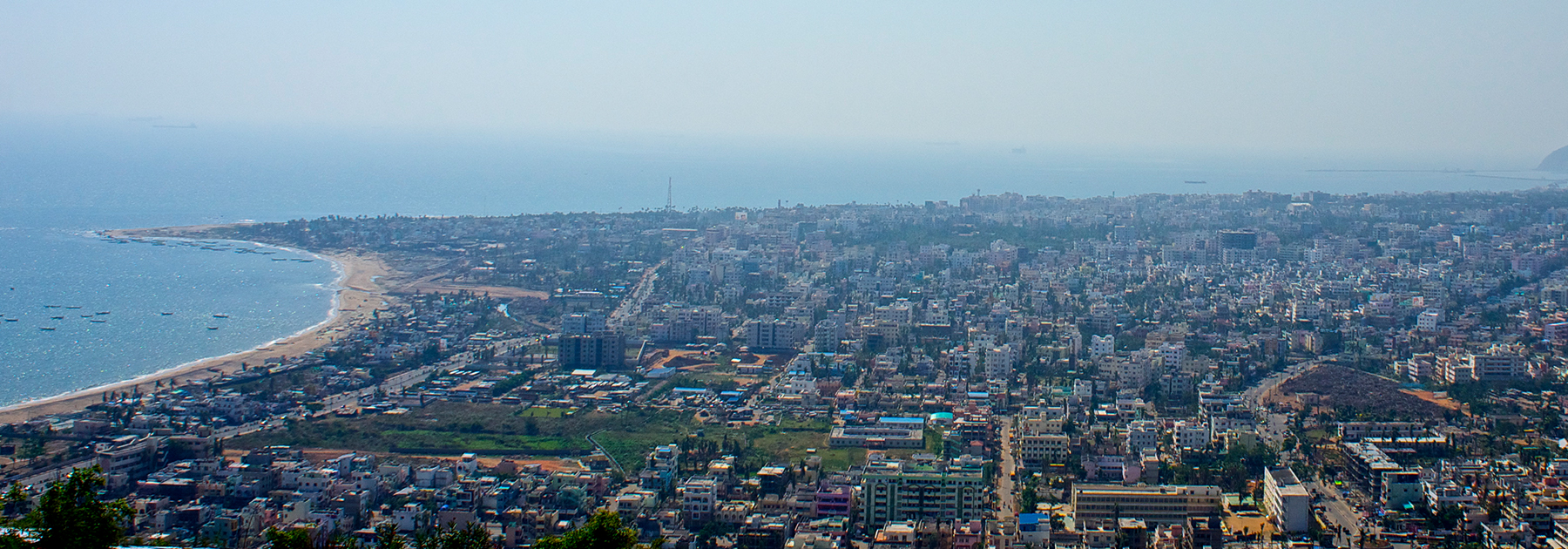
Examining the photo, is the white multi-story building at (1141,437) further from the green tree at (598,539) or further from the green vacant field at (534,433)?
the green tree at (598,539)

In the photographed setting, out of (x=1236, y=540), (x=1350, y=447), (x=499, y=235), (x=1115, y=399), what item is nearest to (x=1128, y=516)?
(x=1236, y=540)

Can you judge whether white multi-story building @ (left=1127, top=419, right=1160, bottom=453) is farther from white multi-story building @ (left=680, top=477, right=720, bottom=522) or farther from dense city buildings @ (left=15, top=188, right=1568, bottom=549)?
white multi-story building @ (left=680, top=477, right=720, bottom=522)

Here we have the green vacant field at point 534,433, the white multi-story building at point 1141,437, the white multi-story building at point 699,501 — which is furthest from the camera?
the green vacant field at point 534,433

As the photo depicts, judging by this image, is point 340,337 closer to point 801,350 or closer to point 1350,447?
point 801,350

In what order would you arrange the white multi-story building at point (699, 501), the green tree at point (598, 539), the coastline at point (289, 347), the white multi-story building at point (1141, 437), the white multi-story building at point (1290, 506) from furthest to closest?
1. the coastline at point (289, 347)
2. the white multi-story building at point (1141, 437)
3. the white multi-story building at point (699, 501)
4. the white multi-story building at point (1290, 506)
5. the green tree at point (598, 539)

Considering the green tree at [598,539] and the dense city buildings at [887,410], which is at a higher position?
the green tree at [598,539]

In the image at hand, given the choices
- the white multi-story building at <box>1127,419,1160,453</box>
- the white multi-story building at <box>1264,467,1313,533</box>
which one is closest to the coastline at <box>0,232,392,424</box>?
the white multi-story building at <box>1127,419,1160,453</box>

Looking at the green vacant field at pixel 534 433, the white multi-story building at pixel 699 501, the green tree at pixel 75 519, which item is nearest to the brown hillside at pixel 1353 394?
the green vacant field at pixel 534 433
